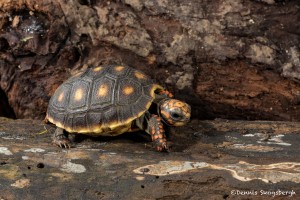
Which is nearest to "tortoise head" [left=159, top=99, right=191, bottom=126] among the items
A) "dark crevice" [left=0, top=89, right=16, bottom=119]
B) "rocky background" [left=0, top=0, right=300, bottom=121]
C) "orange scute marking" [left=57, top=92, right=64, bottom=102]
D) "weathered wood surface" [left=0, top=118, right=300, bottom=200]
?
"weathered wood surface" [left=0, top=118, right=300, bottom=200]

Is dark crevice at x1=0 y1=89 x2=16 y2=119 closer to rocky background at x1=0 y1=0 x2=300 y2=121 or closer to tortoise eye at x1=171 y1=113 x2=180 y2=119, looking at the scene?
rocky background at x1=0 y1=0 x2=300 y2=121

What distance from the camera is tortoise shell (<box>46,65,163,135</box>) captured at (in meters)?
4.74

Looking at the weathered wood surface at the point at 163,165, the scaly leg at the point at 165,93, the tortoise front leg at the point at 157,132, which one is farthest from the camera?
the scaly leg at the point at 165,93

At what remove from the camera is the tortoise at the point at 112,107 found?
471cm

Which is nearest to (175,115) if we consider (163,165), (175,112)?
(175,112)

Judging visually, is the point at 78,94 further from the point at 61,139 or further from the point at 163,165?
the point at 163,165

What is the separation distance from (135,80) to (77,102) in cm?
80

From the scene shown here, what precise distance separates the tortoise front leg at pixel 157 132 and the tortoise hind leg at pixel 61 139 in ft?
3.37

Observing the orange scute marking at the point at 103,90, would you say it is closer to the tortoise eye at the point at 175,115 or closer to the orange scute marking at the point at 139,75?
the orange scute marking at the point at 139,75

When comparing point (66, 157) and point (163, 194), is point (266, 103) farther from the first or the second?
point (66, 157)

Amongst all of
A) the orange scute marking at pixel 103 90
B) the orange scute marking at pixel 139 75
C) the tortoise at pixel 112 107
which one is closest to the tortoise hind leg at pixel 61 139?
the tortoise at pixel 112 107

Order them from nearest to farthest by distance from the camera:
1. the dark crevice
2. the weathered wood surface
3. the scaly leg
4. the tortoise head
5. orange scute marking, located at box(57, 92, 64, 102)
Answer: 1. the weathered wood surface
2. the tortoise head
3. orange scute marking, located at box(57, 92, 64, 102)
4. the scaly leg
5. the dark crevice

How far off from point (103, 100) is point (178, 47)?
1350 mm

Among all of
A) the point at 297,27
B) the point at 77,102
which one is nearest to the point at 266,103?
the point at 297,27
